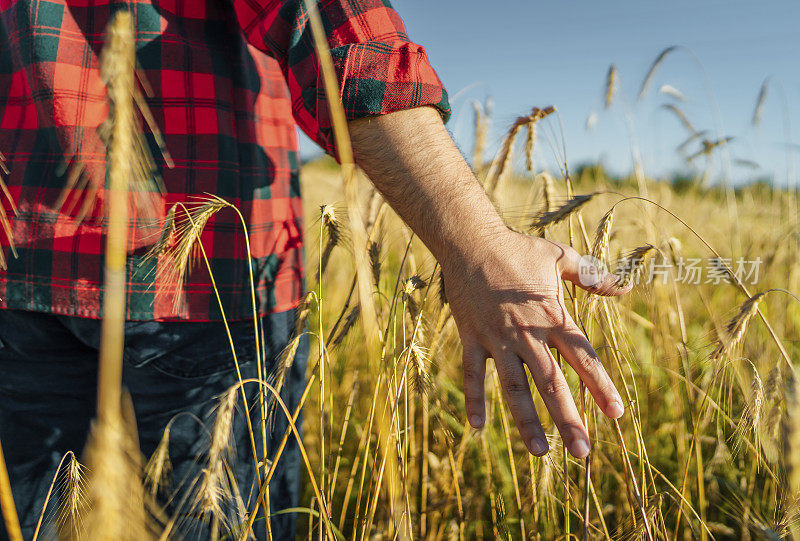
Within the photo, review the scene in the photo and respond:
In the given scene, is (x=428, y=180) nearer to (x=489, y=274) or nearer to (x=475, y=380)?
(x=489, y=274)

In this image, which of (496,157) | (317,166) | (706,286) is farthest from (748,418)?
(317,166)

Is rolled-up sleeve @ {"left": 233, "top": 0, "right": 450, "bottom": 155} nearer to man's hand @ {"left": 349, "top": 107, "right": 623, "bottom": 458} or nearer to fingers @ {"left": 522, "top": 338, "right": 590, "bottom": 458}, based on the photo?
man's hand @ {"left": 349, "top": 107, "right": 623, "bottom": 458}

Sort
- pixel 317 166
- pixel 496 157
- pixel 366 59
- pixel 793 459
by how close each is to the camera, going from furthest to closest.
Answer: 1. pixel 317 166
2. pixel 496 157
3. pixel 366 59
4. pixel 793 459

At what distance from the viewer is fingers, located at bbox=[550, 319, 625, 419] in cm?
58

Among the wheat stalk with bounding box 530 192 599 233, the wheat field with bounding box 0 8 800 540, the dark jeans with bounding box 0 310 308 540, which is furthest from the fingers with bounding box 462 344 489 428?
the dark jeans with bounding box 0 310 308 540

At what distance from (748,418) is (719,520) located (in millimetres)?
579

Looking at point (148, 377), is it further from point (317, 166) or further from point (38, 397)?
point (317, 166)

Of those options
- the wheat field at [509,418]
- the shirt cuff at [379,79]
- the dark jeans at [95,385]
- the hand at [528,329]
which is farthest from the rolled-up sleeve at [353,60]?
the dark jeans at [95,385]

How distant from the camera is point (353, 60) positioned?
598 mm

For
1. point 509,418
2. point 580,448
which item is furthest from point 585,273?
point 509,418

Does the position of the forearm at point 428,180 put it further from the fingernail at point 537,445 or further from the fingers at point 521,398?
the fingernail at point 537,445

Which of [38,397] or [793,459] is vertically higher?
[793,459]

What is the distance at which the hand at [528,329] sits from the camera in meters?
0.58

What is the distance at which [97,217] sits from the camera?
765mm
